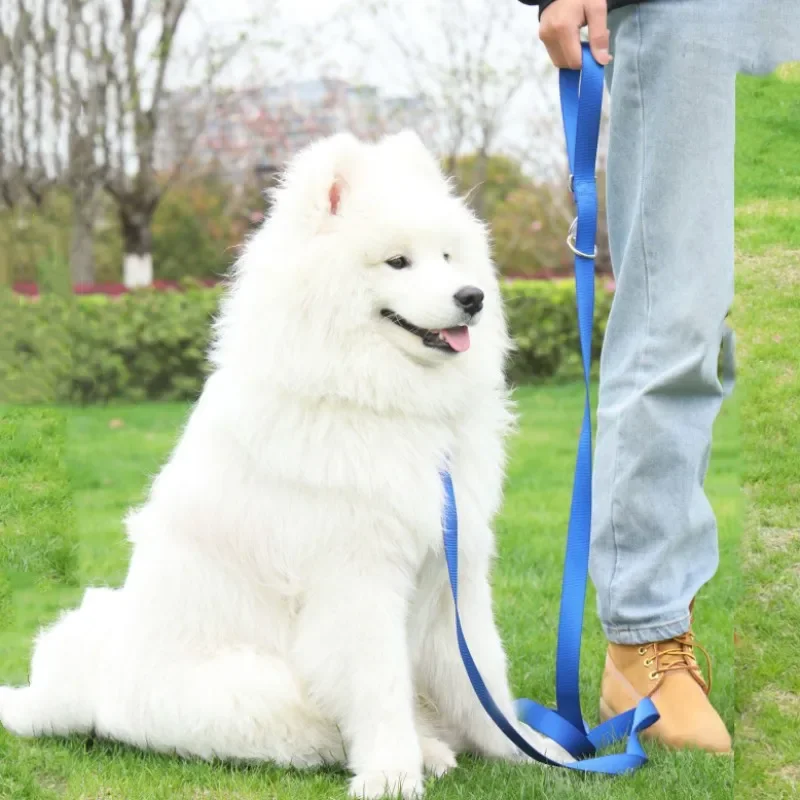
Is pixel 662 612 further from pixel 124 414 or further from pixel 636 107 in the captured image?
pixel 124 414

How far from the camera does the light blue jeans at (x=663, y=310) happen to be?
2.74 meters

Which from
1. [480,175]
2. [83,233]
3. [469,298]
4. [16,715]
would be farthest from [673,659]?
[83,233]

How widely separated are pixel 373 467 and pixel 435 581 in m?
0.38

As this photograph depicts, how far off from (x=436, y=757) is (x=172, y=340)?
6.12 m

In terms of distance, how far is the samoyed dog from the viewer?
265 centimetres

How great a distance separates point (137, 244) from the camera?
36.2 feet

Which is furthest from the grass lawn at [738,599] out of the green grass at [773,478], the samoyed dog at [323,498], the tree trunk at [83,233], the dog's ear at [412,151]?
the tree trunk at [83,233]

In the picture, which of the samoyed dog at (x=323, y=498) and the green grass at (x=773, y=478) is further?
the samoyed dog at (x=323, y=498)

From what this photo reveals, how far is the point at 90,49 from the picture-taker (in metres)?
10.1

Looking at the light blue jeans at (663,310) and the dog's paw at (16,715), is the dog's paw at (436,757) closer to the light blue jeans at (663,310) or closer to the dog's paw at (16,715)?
the light blue jeans at (663,310)

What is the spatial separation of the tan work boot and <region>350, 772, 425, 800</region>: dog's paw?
71 cm

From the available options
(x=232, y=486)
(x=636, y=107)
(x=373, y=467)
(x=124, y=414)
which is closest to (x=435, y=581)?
(x=373, y=467)

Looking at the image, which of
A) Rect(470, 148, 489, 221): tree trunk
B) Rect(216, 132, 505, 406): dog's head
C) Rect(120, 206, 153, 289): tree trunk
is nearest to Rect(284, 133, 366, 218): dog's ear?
Rect(216, 132, 505, 406): dog's head

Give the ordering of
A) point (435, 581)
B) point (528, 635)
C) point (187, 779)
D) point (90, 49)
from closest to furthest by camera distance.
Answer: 1. point (187, 779)
2. point (435, 581)
3. point (528, 635)
4. point (90, 49)
